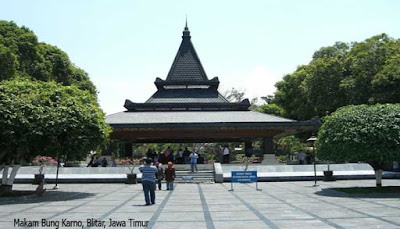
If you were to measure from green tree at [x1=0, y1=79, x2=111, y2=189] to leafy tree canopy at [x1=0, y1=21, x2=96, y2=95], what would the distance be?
656 inches

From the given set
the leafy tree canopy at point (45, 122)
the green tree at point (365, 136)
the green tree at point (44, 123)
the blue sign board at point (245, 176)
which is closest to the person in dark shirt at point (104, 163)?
the green tree at point (44, 123)

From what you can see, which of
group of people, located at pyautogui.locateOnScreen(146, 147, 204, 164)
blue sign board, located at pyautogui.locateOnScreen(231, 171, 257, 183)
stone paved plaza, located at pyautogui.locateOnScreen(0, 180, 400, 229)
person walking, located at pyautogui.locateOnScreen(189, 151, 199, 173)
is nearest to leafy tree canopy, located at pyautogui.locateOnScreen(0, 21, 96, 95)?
group of people, located at pyautogui.locateOnScreen(146, 147, 204, 164)

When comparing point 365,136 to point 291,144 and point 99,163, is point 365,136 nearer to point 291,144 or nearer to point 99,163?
point 99,163

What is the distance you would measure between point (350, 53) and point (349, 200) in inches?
1162

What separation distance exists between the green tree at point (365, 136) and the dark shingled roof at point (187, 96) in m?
19.3

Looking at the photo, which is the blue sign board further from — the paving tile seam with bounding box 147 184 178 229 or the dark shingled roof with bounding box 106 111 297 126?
the dark shingled roof with bounding box 106 111 297 126

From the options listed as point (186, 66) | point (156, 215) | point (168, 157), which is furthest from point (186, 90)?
point (156, 215)

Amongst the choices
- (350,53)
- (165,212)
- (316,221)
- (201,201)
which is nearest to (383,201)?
(316,221)

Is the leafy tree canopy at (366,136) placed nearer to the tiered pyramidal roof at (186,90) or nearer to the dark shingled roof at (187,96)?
the tiered pyramidal roof at (186,90)

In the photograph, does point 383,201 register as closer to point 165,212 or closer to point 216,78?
point 165,212

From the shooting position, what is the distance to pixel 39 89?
16.9m

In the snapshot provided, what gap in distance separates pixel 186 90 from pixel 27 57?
48.1ft

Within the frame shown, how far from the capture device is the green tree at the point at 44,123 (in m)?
15.0

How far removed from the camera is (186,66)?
3891cm
